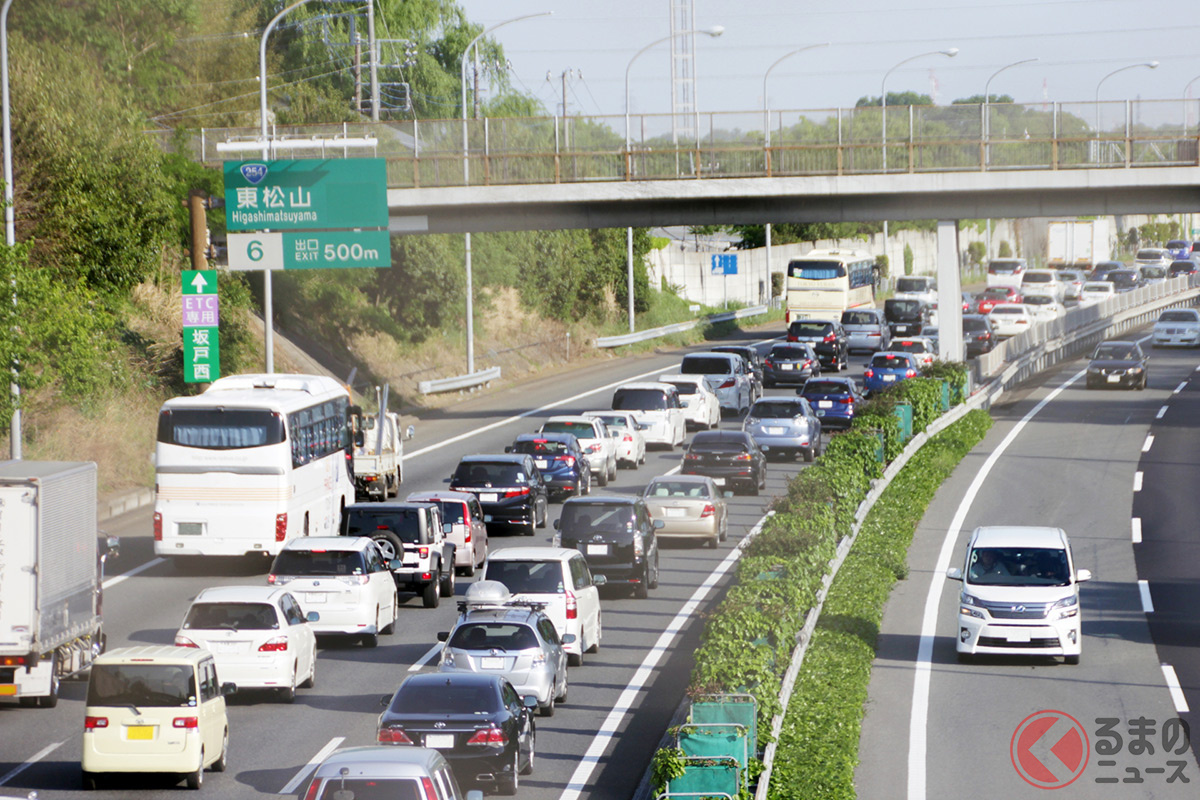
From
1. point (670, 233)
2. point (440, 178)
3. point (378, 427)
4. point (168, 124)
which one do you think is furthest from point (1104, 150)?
point (670, 233)

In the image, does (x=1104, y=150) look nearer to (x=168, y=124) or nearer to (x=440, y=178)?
(x=440, y=178)

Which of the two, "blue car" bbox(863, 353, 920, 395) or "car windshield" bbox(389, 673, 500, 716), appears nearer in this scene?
"car windshield" bbox(389, 673, 500, 716)

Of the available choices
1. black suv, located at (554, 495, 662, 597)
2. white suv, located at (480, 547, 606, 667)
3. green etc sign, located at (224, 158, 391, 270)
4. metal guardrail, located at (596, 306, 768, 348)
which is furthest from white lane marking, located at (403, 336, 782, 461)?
white suv, located at (480, 547, 606, 667)

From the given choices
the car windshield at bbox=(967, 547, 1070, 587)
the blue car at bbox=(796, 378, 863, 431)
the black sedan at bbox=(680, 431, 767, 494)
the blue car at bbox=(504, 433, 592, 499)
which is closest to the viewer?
the car windshield at bbox=(967, 547, 1070, 587)

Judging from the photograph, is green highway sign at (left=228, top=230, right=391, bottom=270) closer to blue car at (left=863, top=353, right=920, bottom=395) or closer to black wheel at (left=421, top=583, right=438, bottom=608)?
black wheel at (left=421, top=583, right=438, bottom=608)

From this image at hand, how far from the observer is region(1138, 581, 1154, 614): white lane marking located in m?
27.2

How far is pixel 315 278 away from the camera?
195 feet

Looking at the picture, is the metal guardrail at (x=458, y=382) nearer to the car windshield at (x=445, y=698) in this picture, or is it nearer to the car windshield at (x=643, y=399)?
the car windshield at (x=643, y=399)

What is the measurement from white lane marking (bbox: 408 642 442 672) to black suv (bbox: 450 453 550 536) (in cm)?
875

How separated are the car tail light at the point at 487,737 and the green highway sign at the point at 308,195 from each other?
2591 centimetres

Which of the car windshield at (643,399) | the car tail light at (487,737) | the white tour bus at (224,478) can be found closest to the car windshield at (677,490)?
the white tour bus at (224,478)

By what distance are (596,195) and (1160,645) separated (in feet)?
77.3

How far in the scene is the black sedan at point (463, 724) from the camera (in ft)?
52.6

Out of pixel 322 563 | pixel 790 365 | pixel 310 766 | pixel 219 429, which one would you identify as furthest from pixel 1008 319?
pixel 310 766
